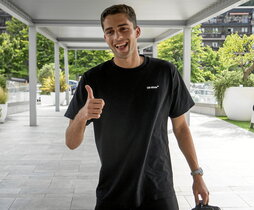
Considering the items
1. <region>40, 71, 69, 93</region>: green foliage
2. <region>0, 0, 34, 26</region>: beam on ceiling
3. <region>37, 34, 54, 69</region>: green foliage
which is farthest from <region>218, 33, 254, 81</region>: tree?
<region>37, 34, 54, 69</region>: green foliage

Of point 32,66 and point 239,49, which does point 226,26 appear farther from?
point 32,66

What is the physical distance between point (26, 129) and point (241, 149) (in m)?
6.32

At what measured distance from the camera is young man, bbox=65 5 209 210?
1.77 meters

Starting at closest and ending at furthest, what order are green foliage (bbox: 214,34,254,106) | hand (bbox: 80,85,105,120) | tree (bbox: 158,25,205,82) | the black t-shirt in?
hand (bbox: 80,85,105,120), the black t-shirt, green foliage (bbox: 214,34,254,106), tree (bbox: 158,25,205,82)

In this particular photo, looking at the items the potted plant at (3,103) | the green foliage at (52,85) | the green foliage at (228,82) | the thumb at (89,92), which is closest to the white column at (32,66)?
the potted plant at (3,103)

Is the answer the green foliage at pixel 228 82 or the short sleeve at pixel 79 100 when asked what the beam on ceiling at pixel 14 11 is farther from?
the green foliage at pixel 228 82

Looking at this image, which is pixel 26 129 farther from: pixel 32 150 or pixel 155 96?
pixel 155 96

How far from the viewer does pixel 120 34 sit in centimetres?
182

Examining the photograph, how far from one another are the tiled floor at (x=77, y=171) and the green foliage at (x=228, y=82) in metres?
3.90

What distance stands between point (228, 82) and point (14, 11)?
27.3ft

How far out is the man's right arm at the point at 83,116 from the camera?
5.23 ft

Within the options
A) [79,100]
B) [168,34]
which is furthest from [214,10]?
[79,100]

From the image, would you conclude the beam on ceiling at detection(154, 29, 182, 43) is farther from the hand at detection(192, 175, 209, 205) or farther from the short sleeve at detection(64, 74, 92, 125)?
the short sleeve at detection(64, 74, 92, 125)

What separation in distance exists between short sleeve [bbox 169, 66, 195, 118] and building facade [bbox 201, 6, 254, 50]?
73242 mm
